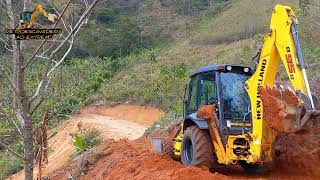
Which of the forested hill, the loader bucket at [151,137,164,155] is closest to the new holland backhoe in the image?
the loader bucket at [151,137,164,155]

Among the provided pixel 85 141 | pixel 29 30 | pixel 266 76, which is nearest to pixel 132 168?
pixel 266 76

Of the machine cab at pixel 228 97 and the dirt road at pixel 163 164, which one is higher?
the machine cab at pixel 228 97

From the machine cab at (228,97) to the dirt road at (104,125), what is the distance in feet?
32.5

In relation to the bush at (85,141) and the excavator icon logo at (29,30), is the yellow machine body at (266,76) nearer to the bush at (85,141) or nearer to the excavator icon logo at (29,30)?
the excavator icon logo at (29,30)

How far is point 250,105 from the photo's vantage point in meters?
8.97

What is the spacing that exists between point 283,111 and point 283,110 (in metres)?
0.01

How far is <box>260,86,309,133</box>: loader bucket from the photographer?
7145 mm

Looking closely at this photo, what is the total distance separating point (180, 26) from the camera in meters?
64.7

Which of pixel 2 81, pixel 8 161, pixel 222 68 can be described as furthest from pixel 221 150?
pixel 8 161

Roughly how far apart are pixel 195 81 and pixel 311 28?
11977mm

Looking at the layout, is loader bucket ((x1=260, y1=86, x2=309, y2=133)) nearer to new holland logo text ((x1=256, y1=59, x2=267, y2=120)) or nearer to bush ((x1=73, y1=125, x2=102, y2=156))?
new holland logo text ((x1=256, y1=59, x2=267, y2=120))

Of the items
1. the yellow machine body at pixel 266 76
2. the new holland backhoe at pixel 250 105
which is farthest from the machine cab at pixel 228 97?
the yellow machine body at pixel 266 76

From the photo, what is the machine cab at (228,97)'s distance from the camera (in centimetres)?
892

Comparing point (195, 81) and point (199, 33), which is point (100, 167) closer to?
point (195, 81)
